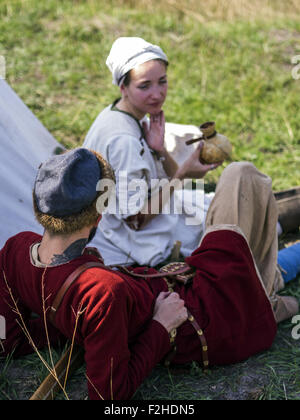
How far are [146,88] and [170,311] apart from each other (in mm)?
1772

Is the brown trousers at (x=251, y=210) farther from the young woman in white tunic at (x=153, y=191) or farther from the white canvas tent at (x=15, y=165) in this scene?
the white canvas tent at (x=15, y=165)

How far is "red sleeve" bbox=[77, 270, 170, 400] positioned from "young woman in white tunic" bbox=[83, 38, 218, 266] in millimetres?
1458

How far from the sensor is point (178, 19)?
8711 mm

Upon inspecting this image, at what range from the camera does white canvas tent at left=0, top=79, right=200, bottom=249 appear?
4.06 metres

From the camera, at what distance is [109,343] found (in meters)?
2.19

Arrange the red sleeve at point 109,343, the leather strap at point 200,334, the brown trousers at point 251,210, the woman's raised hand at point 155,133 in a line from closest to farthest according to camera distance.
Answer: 1. the red sleeve at point 109,343
2. the leather strap at point 200,334
3. the brown trousers at point 251,210
4. the woman's raised hand at point 155,133

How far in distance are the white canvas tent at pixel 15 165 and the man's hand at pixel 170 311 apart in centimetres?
173

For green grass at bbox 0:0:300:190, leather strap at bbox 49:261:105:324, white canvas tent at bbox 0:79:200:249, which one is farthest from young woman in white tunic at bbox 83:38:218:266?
green grass at bbox 0:0:300:190

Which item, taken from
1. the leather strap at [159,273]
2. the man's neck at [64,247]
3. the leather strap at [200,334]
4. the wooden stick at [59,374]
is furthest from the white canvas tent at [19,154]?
the leather strap at [200,334]

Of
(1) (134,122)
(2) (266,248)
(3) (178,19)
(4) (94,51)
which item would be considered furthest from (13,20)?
(2) (266,248)

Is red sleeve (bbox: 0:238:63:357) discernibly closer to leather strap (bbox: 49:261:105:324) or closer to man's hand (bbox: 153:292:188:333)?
leather strap (bbox: 49:261:105:324)

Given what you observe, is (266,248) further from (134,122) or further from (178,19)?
(178,19)

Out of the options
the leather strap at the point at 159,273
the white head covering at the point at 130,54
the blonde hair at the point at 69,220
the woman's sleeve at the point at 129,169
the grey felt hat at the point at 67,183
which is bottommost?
the leather strap at the point at 159,273

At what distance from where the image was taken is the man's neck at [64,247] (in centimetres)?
231
